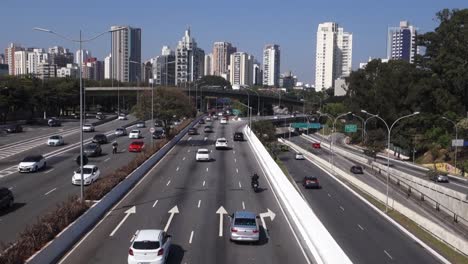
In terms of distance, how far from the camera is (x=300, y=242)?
22.1 m

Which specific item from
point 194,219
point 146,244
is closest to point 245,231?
point 146,244

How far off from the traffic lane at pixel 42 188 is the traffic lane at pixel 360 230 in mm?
17112

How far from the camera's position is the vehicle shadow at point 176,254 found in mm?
18872

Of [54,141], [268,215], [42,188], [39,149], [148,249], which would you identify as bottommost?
[268,215]

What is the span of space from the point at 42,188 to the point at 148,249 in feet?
61.5

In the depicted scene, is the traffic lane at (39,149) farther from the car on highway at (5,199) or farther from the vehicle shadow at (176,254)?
the vehicle shadow at (176,254)

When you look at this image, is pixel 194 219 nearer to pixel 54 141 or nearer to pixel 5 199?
pixel 5 199

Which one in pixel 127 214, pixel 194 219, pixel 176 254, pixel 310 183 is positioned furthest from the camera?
pixel 310 183

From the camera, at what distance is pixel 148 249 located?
57.8ft

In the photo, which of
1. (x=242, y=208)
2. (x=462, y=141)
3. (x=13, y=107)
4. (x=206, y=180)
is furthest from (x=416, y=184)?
(x=13, y=107)

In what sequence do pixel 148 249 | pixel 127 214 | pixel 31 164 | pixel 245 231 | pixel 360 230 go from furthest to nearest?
1. pixel 31 164
2. pixel 360 230
3. pixel 127 214
4. pixel 245 231
5. pixel 148 249

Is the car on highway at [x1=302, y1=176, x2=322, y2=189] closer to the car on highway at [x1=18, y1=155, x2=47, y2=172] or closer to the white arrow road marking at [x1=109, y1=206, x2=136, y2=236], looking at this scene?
the car on highway at [x1=18, y1=155, x2=47, y2=172]

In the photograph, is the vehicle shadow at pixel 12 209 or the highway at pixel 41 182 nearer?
the highway at pixel 41 182

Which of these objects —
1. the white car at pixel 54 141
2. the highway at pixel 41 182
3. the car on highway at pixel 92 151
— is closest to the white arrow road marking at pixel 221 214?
the highway at pixel 41 182
